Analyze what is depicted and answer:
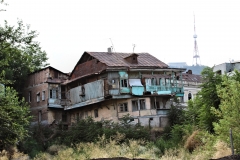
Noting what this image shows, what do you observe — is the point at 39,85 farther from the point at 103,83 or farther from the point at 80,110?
the point at 103,83

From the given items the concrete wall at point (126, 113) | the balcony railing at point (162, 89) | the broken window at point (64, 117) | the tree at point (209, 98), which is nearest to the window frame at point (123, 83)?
the concrete wall at point (126, 113)

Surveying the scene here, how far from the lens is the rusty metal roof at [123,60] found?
44053mm

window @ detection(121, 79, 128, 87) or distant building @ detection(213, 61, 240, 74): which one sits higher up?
distant building @ detection(213, 61, 240, 74)

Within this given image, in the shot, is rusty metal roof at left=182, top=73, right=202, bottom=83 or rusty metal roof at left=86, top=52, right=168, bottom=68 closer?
rusty metal roof at left=86, top=52, right=168, bottom=68

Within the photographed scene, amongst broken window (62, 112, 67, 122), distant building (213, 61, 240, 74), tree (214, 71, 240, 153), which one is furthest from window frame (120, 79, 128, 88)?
tree (214, 71, 240, 153)

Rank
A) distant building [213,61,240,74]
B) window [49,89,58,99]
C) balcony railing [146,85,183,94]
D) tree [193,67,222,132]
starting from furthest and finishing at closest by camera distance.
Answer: window [49,89,58,99], distant building [213,61,240,74], balcony railing [146,85,183,94], tree [193,67,222,132]

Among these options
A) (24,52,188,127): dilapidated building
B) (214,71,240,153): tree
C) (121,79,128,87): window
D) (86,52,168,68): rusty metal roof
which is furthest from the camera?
(86,52,168,68): rusty metal roof

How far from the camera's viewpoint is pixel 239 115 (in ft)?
69.8

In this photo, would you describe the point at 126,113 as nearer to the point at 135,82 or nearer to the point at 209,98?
the point at 135,82

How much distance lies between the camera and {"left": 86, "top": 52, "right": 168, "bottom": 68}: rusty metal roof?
145 ft

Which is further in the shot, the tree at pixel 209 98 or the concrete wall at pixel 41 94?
the concrete wall at pixel 41 94

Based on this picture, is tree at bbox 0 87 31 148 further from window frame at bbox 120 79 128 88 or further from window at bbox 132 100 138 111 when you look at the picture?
window at bbox 132 100 138 111

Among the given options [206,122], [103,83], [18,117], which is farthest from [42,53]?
[18,117]

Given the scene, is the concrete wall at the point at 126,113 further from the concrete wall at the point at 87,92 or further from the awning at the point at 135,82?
the awning at the point at 135,82
